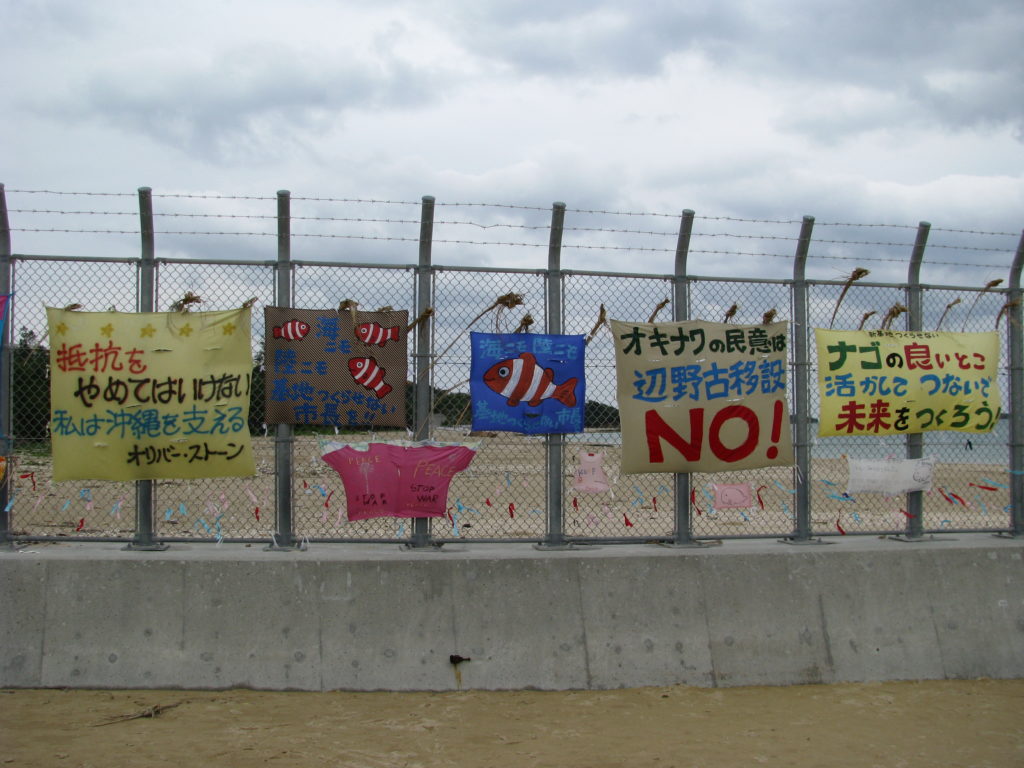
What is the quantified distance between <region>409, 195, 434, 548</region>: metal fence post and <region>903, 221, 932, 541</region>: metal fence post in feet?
13.3

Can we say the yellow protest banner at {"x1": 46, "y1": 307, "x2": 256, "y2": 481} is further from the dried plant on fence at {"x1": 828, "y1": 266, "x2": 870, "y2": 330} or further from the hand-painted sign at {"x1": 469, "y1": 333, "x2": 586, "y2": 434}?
the dried plant on fence at {"x1": 828, "y1": 266, "x2": 870, "y2": 330}

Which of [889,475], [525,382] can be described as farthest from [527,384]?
[889,475]

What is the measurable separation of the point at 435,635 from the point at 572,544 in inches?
51.8

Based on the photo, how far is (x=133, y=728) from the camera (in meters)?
5.15

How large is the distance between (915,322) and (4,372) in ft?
24.0

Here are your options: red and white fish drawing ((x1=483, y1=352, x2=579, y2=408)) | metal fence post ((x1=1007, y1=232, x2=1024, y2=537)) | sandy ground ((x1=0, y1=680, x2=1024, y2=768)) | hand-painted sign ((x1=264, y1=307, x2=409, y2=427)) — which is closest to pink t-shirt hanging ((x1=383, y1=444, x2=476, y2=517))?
hand-painted sign ((x1=264, y1=307, x2=409, y2=427))

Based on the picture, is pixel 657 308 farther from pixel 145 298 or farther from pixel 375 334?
pixel 145 298

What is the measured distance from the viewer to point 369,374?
6.52m

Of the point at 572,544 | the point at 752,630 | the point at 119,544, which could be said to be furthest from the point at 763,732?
the point at 119,544

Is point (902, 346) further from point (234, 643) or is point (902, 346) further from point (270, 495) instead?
point (270, 495)

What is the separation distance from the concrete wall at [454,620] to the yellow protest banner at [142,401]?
659 millimetres

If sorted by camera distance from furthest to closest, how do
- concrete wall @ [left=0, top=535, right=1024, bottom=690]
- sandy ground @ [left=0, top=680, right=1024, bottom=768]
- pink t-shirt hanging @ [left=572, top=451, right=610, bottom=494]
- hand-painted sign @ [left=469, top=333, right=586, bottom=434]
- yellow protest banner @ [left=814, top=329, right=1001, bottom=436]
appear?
1. yellow protest banner @ [left=814, top=329, right=1001, bottom=436]
2. pink t-shirt hanging @ [left=572, top=451, right=610, bottom=494]
3. hand-painted sign @ [left=469, top=333, right=586, bottom=434]
4. concrete wall @ [left=0, top=535, right=1024, bottom=690]
5. sandy ground @ [left=0, top=680, right=1024, bottom=768]

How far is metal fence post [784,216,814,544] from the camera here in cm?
702

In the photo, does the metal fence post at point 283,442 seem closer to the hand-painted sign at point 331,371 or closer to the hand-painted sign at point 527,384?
the hand-painted sign at point 331,371
